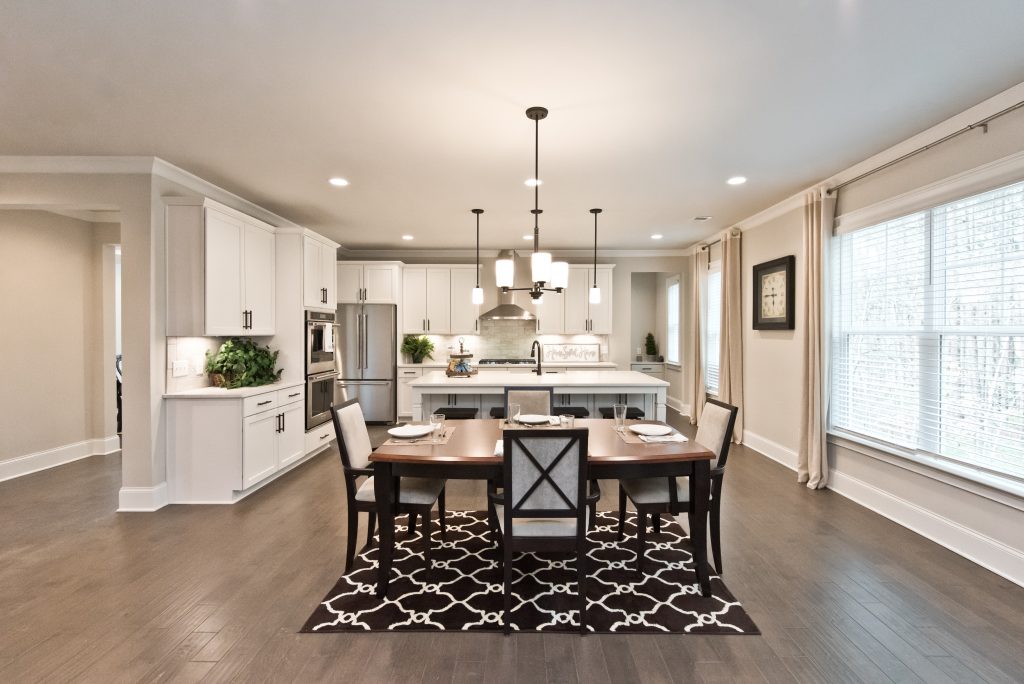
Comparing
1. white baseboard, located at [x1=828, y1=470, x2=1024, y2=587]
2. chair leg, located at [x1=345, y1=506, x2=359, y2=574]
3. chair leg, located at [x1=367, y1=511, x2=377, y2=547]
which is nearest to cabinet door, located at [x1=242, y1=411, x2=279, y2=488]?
chair leg, located at [x1=367, y1=511, x2=377, y2=547]

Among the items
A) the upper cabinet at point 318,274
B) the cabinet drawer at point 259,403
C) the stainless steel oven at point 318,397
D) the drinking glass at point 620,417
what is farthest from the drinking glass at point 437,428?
the upper cabinet at point 318,274

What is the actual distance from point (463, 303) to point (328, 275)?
2.23 metres

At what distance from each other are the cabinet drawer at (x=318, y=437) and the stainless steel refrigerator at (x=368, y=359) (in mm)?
1113

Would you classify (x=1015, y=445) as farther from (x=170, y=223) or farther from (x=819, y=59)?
(x=170, y=223)

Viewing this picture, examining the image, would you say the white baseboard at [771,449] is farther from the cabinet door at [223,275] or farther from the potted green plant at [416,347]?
the cabinet door at [223,275]

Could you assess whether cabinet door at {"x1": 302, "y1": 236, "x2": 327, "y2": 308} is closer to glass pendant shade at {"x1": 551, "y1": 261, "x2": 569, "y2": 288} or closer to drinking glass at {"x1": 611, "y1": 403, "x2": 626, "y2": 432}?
glass pendant shade at {"x1": 551, "y1": 261, "x2": 569, "y2": 288}

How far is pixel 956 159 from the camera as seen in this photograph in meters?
2.98

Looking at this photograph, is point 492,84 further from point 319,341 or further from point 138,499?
point 138,499

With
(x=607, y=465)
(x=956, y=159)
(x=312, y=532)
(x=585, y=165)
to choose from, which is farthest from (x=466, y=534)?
(x=956, y=159)

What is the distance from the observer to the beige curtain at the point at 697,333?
6.86 meters

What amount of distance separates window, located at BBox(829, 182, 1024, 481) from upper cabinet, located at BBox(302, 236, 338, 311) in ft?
16.6

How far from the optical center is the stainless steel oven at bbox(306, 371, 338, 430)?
5.05 meters

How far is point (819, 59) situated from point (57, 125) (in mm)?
4441

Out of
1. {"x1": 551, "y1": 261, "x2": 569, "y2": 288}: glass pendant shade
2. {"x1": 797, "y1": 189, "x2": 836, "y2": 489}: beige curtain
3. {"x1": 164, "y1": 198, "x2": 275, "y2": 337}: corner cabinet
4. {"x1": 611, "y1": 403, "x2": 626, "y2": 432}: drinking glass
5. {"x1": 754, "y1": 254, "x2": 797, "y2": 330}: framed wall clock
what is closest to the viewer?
{"x1": 611, "y1": 403, "x2": 626, "y2": 432}: drinking glass
